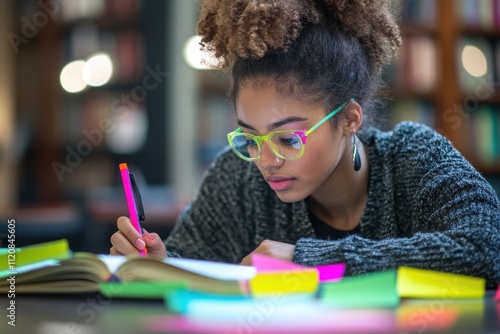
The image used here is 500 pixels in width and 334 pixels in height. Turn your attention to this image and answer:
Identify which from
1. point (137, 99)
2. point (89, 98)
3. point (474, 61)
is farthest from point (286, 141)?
point (89, 98)

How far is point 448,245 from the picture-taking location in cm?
109

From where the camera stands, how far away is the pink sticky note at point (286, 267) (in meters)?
1.00

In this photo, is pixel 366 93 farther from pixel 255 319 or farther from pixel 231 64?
pixel 255 319

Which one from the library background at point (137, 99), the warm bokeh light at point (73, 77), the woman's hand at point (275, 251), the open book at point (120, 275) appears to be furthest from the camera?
the warm bokeh light at point (73, 77)

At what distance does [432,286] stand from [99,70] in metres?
4.32

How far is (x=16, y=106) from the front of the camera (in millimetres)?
5652

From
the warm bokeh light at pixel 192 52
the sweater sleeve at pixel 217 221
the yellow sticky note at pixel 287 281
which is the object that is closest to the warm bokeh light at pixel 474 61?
the warm bokeh light at pixel 192 52

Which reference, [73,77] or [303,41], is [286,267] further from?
[73,77]

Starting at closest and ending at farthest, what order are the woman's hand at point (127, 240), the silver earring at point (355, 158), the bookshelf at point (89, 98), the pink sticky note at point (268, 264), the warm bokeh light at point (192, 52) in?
the pink sticky note at point (268, 264) → the woman's hand at point (127, 240) → the silver earring at point (355, 158) → the warm bokeh light at point (192, 52) → the bookshelf at point (89, 98)

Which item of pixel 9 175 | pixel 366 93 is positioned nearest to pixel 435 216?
pixel 366 93

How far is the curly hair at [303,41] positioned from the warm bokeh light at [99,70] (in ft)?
12.0

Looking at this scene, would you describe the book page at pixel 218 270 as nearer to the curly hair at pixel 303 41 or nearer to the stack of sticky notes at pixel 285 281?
the stack of sticky notes at pixel 285 281

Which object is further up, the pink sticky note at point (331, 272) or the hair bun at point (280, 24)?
the hair bun at point (280, 24)

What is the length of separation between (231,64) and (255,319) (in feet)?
2.50
